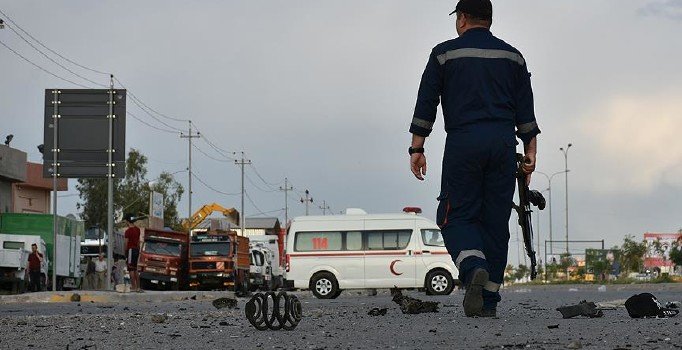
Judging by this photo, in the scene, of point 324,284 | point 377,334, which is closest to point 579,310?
point 377,334

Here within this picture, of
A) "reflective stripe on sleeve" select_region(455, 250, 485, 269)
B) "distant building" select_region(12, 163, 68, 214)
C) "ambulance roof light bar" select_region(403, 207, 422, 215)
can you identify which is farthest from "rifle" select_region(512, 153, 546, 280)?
"distant building" select_region(12, 163, 68, 214)

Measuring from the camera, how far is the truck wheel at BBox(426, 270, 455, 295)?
36000 mm

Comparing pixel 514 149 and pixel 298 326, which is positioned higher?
pixel 514 149

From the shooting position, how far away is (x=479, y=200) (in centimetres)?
951

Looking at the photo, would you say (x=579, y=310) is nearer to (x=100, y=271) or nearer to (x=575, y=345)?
(x=575, y=345)

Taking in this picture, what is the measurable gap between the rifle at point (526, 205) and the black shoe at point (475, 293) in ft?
2.67

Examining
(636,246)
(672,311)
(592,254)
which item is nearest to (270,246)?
(592,254)

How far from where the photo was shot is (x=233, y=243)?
52.6 m

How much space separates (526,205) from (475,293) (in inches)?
52.5

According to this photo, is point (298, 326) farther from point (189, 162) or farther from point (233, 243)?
point (189, 162)

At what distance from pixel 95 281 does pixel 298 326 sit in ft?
172

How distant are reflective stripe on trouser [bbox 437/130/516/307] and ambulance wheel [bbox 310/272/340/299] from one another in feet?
87.7

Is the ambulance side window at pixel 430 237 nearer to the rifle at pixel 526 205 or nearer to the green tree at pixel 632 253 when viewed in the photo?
the rifle at pixel 526 205

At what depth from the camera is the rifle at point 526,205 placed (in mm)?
9945
